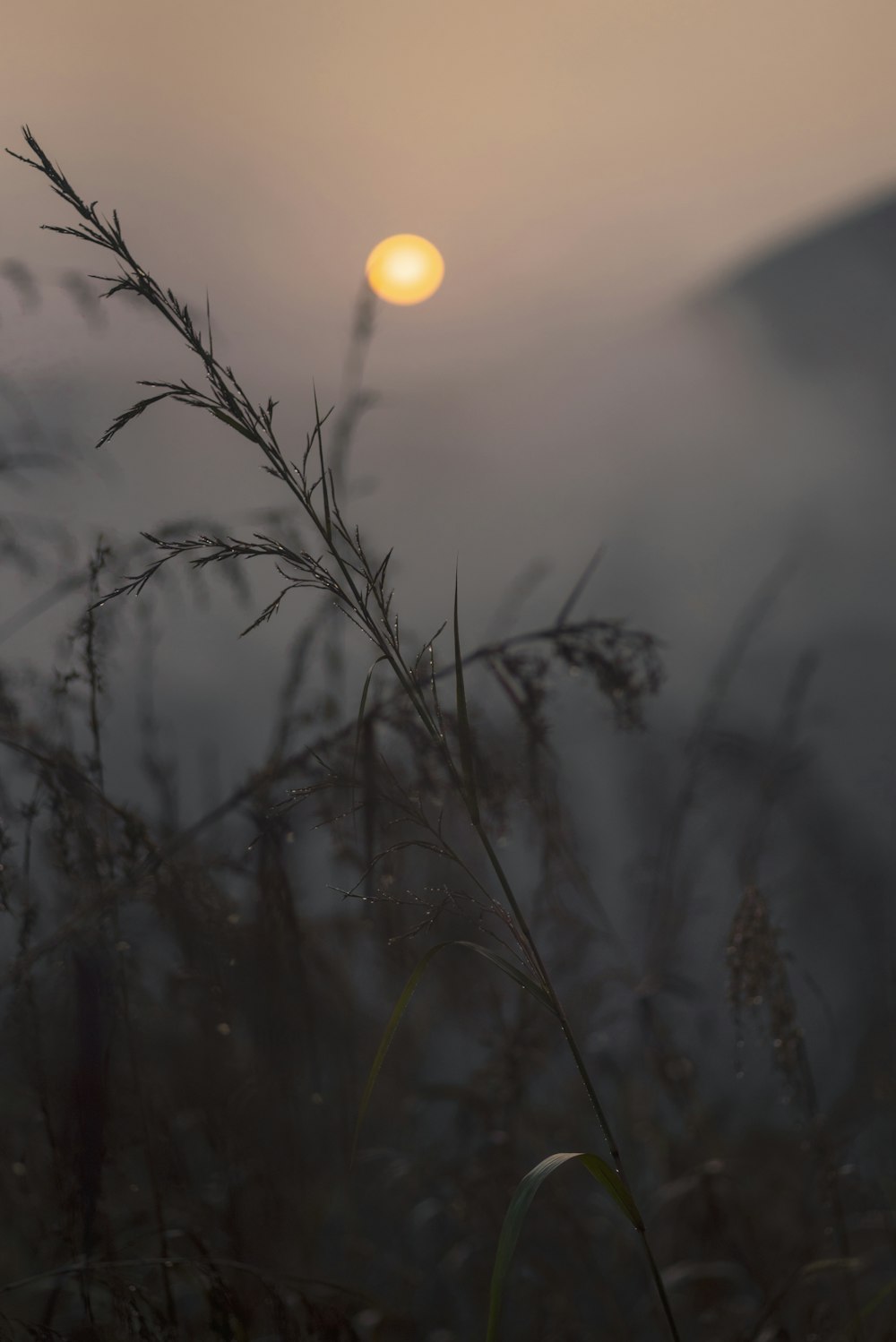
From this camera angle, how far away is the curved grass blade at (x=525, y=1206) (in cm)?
89

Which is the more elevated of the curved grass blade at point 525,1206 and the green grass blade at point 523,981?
the green grass blade at point 523,981

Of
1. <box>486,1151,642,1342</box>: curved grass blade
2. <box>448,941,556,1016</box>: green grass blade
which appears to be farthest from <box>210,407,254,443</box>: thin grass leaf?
<box>486,1151,642,1342</box>: curved grass blade

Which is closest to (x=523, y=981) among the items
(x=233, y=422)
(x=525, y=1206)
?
(x=525, y=1206)

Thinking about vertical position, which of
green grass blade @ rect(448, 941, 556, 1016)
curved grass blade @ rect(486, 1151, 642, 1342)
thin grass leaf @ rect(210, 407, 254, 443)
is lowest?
curved grass blade @ rect(486, 1151, 642, 1342)

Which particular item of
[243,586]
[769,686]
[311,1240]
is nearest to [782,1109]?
[769,686]

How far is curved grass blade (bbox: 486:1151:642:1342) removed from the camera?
89cm

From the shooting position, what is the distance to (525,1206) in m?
0.93

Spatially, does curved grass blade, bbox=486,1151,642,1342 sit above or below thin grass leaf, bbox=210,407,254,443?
below

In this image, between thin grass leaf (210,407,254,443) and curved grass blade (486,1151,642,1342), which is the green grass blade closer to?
curved grass blade (486,1151,642,1342)

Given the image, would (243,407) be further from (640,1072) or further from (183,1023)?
(640,1072)

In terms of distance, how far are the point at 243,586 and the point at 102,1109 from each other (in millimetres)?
783

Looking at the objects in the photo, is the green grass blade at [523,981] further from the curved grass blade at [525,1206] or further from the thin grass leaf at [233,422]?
the thin grass leaf at [233,422]

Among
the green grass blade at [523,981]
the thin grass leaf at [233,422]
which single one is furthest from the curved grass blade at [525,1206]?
the thin grass leaf at [233,422]

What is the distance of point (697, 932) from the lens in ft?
11.5
